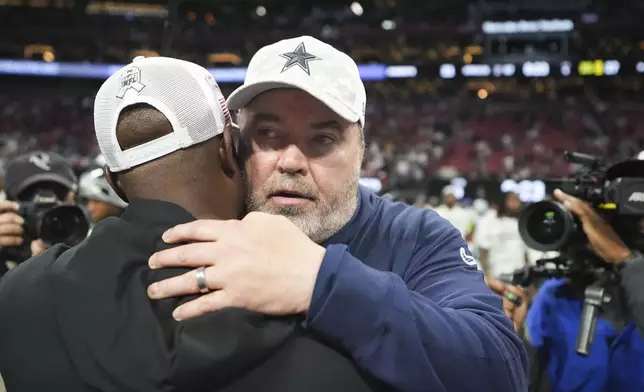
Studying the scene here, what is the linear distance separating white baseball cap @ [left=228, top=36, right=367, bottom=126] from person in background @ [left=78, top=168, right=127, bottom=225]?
247 centimetres

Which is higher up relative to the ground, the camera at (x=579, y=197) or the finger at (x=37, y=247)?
the camera at (x=579, y=197)

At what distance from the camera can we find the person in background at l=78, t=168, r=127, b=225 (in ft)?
11.9

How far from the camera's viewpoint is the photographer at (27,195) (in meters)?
2.29

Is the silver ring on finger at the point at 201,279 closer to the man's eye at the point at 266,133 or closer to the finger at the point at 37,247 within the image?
the man's eye at the point at 266,133

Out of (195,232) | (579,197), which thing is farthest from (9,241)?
(579,197)

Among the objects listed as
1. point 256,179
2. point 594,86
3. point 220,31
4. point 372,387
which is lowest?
A: point 372,387

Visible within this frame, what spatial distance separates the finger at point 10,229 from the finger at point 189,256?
1.58m

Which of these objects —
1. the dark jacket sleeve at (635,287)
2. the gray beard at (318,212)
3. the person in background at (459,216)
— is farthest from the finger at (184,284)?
the person in background at (459,216)

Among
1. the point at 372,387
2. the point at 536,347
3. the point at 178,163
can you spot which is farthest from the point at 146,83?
the point at 536,347

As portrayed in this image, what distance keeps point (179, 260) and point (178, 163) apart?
0.19 metres

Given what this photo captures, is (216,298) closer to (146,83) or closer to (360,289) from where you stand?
(360,289)

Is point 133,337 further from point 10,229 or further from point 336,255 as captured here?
point 10,229

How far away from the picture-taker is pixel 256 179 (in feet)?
4.39

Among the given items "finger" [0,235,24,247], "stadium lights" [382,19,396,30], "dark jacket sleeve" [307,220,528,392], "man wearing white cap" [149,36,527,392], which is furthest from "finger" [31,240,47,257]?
"stadium lights" [382,19,396,30]
